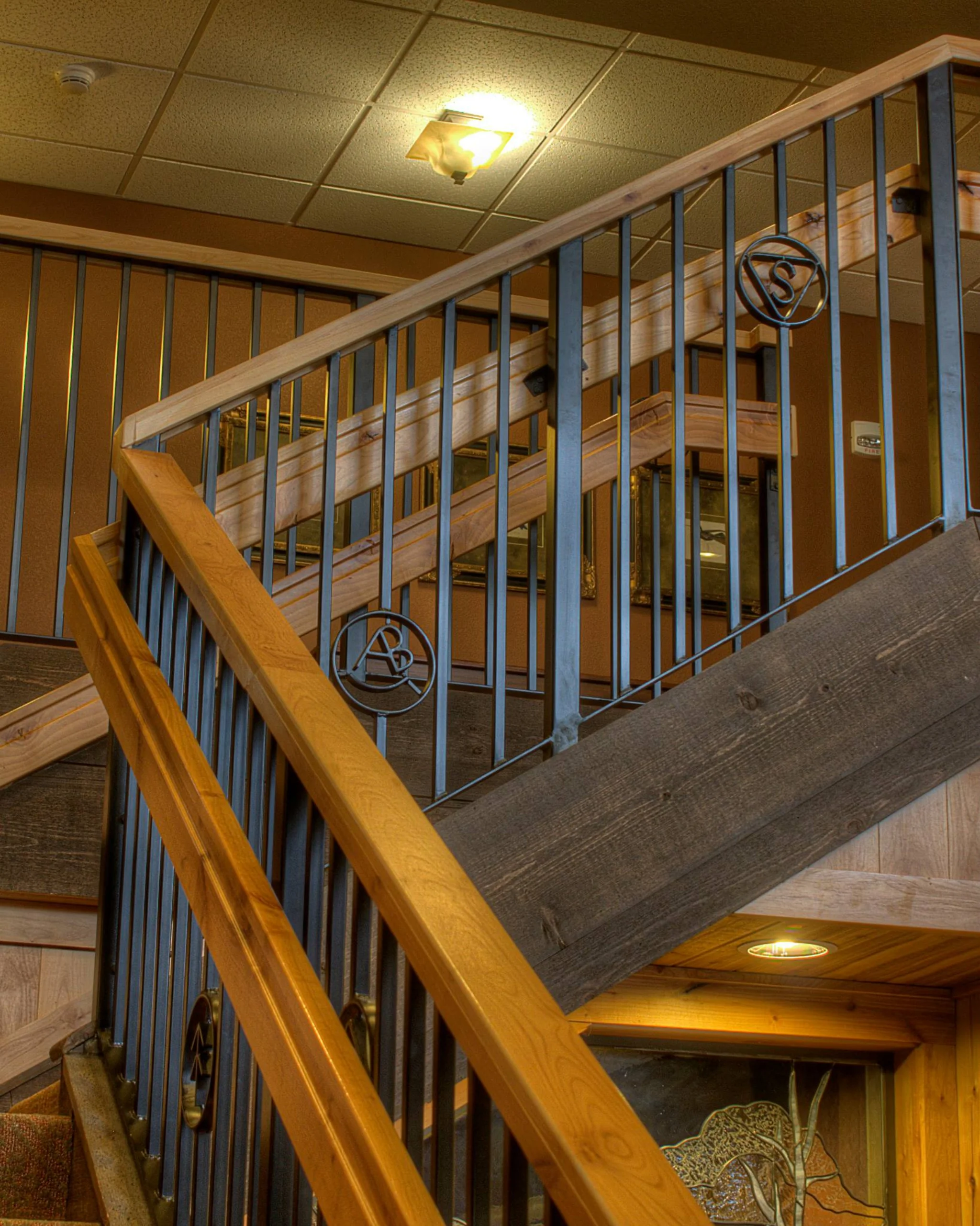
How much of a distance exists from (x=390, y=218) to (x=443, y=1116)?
18.1 feet

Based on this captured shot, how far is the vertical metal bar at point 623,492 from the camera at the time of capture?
227 cm

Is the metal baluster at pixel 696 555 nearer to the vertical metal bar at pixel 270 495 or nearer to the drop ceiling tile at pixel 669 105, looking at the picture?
the vertical metal bar at pixel 270 495

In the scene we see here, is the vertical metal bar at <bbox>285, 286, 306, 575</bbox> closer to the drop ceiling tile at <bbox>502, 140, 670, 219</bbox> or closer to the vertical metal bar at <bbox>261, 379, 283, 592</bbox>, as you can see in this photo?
the vertical metal bar at <bbox>261, 379, 283, 592</bbox>

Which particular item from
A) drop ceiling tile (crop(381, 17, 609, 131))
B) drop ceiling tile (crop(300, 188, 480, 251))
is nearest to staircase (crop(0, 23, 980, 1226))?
drop ceiling tile (crop(381, 17, 609, 131))

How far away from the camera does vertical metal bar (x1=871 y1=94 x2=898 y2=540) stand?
2.43 metres

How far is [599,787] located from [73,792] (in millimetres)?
1300

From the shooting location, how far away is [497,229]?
6355 millimetres

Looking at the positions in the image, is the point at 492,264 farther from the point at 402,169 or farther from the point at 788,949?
the point at 402,169

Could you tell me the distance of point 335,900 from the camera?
1.49m

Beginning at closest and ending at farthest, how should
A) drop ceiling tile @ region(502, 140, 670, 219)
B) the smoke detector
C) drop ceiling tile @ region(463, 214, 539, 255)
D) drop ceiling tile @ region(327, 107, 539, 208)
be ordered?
the smoke detector, drop ceiling tile @ region(327, 107, 539, 208), drop ceiling tile @ region(502, 140, 670, 219), drop ceiling tile @ region(463, 214, 539, 255)

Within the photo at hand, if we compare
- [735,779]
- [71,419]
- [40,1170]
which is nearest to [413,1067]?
[735,779]

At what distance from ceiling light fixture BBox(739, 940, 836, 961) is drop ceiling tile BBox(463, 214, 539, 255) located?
4.17 metres

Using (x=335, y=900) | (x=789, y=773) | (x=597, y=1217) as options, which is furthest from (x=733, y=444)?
(x=597, y=1217)

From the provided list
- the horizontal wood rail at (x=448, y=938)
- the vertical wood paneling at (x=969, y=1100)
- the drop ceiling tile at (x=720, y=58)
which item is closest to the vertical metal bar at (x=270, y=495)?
the horizontal wood rail at (x=448, y=938)
